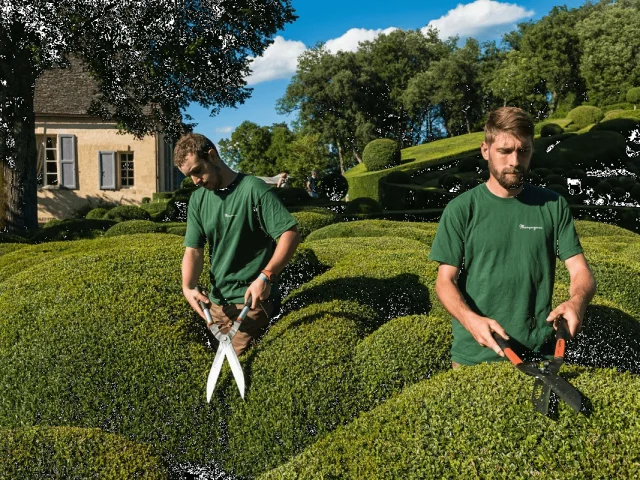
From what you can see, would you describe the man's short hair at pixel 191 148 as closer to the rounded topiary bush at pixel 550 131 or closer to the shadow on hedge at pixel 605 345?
the shadow on hedge at pixel 605 345

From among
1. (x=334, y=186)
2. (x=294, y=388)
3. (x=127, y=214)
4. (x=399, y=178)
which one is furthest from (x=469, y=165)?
(x=294, y=388)

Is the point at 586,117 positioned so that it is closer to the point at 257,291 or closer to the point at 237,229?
the point at 237,229

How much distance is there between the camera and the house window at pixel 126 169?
27125 millimetres

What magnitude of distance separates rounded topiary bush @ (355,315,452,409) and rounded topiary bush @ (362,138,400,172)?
3646 centimetres

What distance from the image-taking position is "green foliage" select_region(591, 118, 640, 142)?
29922 mm

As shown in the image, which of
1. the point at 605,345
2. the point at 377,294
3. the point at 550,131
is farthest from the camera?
the point at 550,131

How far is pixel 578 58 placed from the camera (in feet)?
171

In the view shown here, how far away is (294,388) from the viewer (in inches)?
150

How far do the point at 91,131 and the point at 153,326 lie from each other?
24.3 m

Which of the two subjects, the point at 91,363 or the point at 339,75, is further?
the point at 339,75

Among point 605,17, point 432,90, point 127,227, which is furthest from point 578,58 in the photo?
point 127,227

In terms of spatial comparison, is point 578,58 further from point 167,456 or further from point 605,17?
point 167,456

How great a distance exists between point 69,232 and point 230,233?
1005 cm

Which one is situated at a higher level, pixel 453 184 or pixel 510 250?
pixel 453 184
